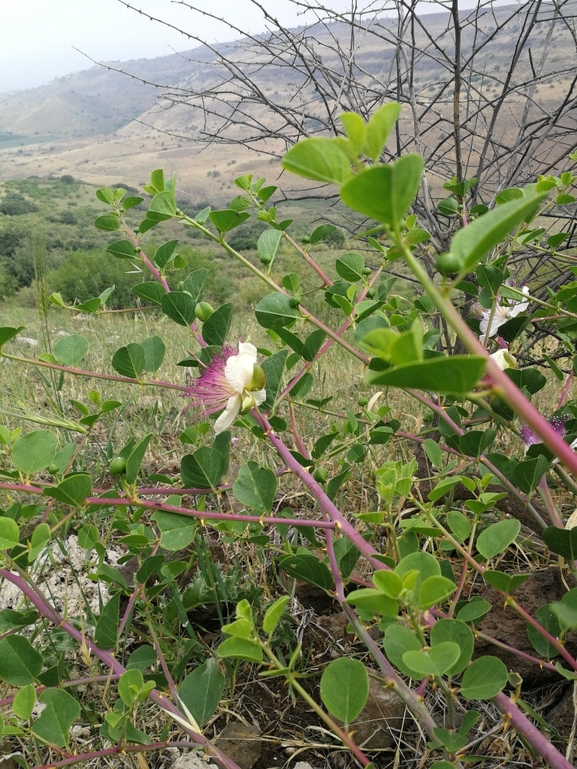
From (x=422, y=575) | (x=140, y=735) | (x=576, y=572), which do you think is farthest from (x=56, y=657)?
(x=576, y=572)

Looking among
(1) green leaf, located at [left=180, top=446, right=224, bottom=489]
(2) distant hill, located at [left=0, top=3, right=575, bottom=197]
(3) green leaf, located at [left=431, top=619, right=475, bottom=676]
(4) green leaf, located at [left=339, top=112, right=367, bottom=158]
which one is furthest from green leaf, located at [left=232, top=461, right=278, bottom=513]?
(2) distant hill, located at [left=0, top=3, right=575, bottom=197]

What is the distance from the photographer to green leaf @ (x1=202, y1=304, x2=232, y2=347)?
31.0 inches

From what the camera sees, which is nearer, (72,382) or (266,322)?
(266,322)

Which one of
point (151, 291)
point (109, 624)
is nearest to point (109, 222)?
point (151, 291)

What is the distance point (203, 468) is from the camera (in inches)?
28.8

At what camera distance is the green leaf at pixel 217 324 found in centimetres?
79

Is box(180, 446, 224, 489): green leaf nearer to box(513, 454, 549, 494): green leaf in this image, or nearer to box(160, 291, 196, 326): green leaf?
box(160, 291, 196, 326): green leaf

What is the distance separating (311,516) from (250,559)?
161mm

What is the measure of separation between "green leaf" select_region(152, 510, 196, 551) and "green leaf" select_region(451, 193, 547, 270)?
0.50m

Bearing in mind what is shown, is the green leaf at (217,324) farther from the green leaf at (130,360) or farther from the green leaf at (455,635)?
the green leaf at (455,635)

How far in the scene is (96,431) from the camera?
5.72 feet

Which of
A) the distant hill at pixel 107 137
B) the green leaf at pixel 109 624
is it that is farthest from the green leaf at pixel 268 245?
the distant hill at pixel 107 137

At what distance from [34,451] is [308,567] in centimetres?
37

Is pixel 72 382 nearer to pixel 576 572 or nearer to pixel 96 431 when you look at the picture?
pixel 96 431
